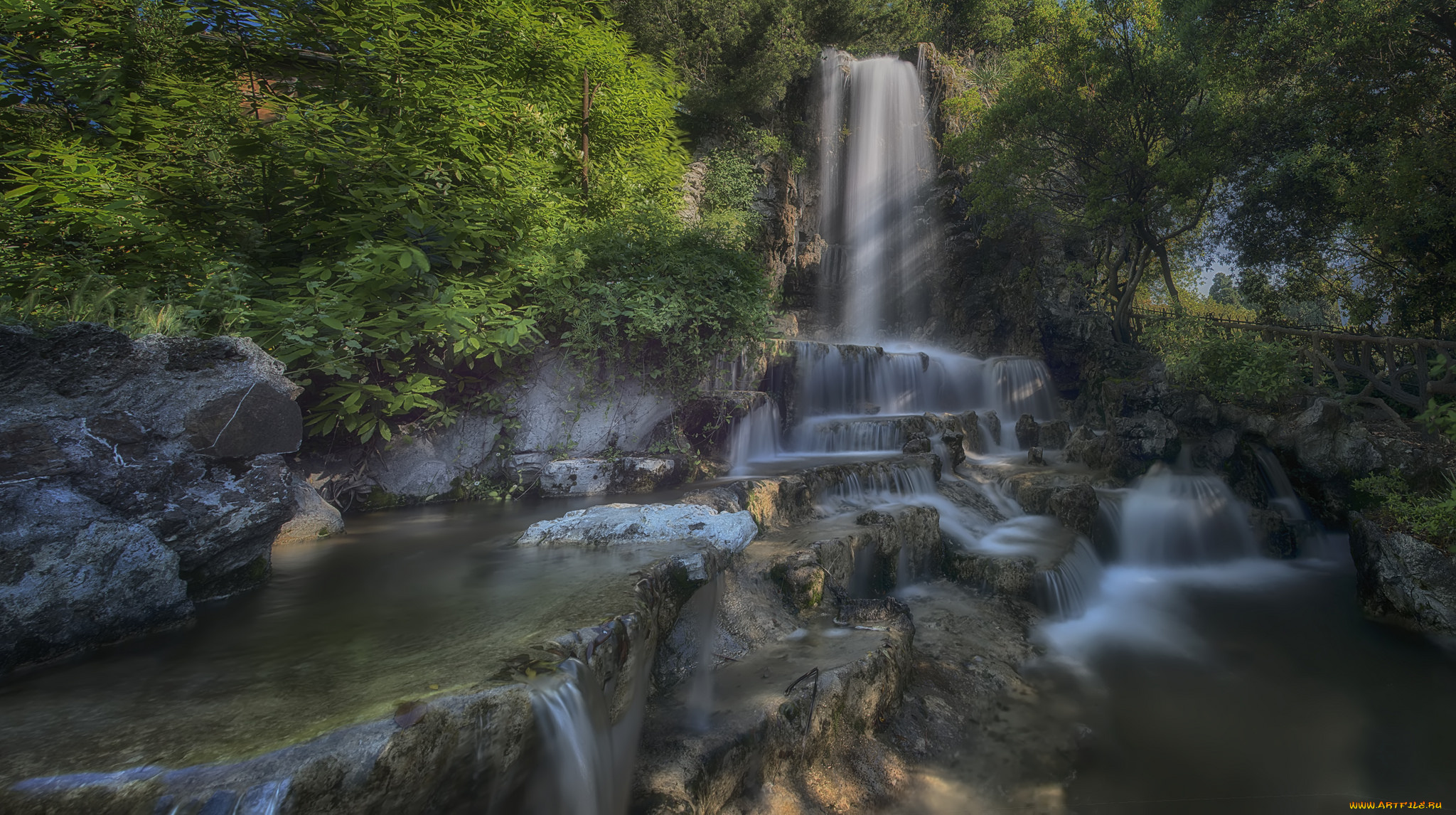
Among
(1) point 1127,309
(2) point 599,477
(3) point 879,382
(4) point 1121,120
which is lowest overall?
(2) point 599,477

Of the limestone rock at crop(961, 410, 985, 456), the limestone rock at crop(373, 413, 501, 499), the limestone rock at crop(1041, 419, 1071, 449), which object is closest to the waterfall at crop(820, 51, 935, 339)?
the limestone rock at crop(1041, 419, 1071, 449)

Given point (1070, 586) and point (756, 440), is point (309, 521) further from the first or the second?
point (1070, 586)

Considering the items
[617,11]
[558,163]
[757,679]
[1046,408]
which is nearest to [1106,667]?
[757,679]

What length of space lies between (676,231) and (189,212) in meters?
5.09

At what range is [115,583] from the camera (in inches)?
121

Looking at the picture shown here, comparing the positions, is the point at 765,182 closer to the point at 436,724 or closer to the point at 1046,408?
the point at 1046,408

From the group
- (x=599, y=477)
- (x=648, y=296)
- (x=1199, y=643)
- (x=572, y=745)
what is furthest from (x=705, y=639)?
(x=1199, y=643)

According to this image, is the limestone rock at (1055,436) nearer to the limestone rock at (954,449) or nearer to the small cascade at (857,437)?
the limestone rock at (954,449)

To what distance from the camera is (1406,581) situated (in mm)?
6027

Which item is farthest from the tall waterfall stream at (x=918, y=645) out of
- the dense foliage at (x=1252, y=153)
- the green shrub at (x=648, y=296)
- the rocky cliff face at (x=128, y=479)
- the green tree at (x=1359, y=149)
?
the green tree at (x=1359, y=149)

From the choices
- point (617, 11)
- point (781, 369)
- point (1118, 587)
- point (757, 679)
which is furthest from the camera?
point (617, 11)

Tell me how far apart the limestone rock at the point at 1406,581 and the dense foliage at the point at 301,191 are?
26.5 ft

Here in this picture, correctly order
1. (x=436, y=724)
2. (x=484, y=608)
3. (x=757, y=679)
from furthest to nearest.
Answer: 1. (x=757, y=679)
2. (x=484, y=608)
3. (x=436, y=724)

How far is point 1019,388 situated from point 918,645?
1143 centimetres
